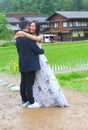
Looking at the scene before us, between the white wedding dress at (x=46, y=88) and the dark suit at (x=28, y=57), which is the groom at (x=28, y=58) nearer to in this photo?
the dark suit at (x=28, y=57)

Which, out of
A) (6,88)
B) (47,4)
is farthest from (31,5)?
(6,88)

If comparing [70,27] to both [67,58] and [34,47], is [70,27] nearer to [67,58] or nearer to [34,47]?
[67,58]

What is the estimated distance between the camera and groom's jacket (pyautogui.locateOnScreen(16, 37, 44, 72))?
5824 millimetres

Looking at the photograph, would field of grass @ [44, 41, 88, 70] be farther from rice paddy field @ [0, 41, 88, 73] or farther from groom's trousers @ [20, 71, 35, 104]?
groom's trousers @ [20, 71, 35, 104]

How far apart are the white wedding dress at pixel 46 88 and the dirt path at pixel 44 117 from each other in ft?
0.45

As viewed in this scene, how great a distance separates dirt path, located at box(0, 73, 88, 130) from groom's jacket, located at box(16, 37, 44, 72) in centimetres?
76

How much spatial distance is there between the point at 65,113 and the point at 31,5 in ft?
325

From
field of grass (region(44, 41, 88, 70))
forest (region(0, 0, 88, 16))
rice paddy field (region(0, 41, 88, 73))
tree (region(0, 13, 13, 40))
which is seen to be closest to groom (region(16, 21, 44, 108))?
rice paddy field (region(0, 41, 88, 73))

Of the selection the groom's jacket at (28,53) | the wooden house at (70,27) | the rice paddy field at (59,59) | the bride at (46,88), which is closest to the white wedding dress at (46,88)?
the bride at (46,88)

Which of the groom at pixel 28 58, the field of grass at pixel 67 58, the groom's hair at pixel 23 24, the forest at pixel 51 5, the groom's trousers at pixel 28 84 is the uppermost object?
the groom's hair at pixel 23 24

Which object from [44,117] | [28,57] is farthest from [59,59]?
[44,117]

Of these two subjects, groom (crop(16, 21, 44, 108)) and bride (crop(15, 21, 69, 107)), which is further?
bride (crop(15, 21, 69, 107))

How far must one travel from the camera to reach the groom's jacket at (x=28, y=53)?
5824 millimetres

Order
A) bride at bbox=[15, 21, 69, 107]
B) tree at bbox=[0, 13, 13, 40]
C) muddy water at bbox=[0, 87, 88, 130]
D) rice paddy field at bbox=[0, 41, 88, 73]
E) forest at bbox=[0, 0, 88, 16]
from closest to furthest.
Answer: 1. muddy water at bbox=[0, 87, 88, 130]
2. bride at bbox=[15, 21, 69, 107]
3. rice paddy field at bbox=[0, 41, 88, 73]
4. tree at bbox=[0, 13, 13, 40]
5. forest at bbox=[0, 0, 88, 16]
